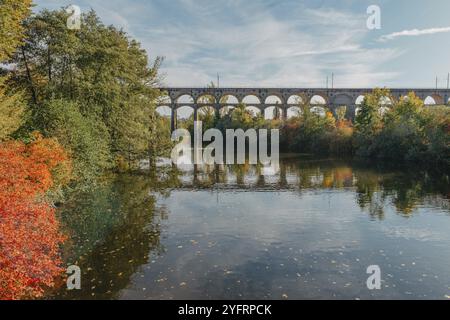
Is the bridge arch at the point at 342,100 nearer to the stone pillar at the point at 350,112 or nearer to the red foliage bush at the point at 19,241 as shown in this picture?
the stone pillar at the point at 350,112

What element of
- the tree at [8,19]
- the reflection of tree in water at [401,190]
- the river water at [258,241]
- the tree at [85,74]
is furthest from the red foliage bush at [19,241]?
the reflection of tree in water at [401,190]

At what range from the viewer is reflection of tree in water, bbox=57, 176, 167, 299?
11.8m

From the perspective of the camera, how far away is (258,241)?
623 inches

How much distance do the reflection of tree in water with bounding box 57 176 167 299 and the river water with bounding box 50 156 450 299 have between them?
43mm

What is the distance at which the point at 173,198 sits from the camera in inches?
998

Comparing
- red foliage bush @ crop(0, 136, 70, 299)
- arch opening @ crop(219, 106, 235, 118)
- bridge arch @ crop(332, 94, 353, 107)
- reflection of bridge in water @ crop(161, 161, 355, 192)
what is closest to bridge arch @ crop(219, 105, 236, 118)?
arch opening @ crop(219, 106, 235, 118)

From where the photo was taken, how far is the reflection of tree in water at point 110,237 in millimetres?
11805

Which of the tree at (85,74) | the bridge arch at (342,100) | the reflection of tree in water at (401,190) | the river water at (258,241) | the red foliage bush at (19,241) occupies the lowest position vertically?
the river water at (258,241)

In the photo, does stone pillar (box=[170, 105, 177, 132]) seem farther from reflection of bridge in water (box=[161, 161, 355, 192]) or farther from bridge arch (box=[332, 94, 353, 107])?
reflection of bridge in water (box=[161, 161, 355, 192])

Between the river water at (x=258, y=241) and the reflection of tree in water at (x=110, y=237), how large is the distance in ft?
0.14

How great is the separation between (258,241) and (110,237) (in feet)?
21.1

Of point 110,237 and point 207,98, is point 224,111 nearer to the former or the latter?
point 207,98
